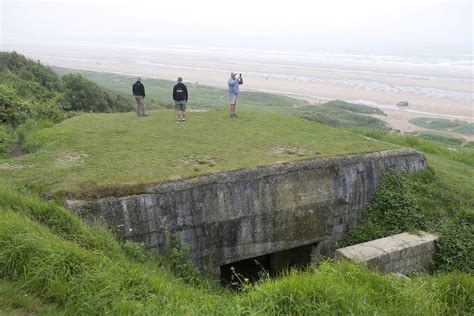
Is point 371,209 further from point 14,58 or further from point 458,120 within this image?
point 458,120

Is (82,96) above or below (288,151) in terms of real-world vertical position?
above

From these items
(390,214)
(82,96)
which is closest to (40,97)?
(82,96)

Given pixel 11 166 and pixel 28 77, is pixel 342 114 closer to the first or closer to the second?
pixel 28 77

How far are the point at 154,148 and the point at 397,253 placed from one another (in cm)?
598

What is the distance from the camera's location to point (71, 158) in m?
9.16

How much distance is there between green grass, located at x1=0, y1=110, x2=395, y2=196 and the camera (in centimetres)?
799

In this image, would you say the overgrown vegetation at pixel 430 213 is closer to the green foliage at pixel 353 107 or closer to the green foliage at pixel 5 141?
the green foliage at pixel 5 141

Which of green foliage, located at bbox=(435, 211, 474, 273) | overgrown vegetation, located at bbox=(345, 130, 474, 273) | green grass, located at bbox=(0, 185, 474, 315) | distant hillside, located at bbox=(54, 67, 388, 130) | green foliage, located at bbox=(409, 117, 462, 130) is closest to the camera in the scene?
green grass, located at bbox=(0, 185, 474, 315)

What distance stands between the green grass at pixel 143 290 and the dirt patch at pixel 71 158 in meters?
3.10

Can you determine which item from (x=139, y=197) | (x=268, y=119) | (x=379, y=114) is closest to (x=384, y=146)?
(x=268, y=119)

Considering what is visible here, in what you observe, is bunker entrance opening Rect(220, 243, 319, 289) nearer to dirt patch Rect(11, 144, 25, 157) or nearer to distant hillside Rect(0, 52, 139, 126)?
dirt patch Rect(11, 144, 25, 157)

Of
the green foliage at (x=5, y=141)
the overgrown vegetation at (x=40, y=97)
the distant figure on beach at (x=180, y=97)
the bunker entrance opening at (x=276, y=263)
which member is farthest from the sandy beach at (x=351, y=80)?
the green foliage at (x=5, y=141)

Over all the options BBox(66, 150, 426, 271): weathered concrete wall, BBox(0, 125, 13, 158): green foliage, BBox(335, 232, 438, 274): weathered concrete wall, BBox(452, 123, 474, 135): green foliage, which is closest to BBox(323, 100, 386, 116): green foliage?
BBox(452, 123, 474, 135): green foliage

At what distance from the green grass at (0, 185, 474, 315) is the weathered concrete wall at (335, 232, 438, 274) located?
2487 mm
